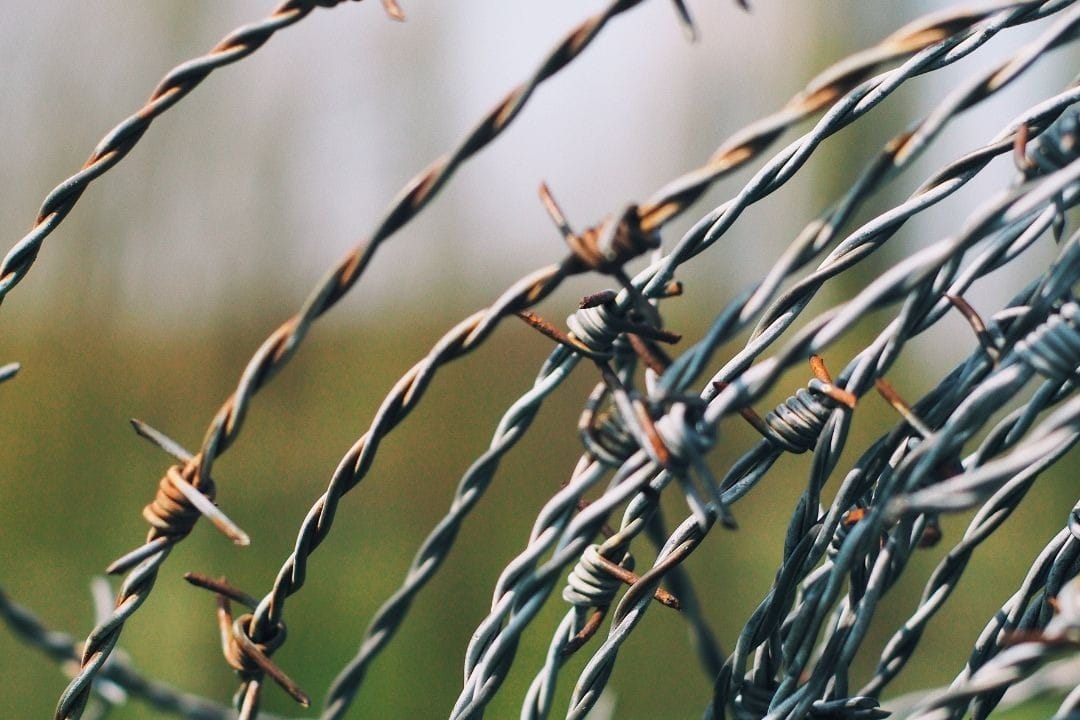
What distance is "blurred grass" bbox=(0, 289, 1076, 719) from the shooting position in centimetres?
266

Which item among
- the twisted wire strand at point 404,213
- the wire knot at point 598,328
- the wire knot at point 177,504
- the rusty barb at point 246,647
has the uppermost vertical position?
the twisted wire strand at point 404,213

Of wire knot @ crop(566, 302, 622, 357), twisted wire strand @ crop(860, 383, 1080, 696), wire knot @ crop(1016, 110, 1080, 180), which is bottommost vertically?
twisted wire strand @ crop(860, 383, 1080, 696)

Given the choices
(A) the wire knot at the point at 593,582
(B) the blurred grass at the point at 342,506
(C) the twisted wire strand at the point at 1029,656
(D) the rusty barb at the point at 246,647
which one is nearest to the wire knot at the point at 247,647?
(D) the rusty barb at the point at 246,647

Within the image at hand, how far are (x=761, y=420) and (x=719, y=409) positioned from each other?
68mm

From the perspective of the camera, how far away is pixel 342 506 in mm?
2938

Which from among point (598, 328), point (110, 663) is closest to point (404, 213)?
point (598, 328)

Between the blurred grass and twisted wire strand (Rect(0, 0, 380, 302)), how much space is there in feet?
7.44

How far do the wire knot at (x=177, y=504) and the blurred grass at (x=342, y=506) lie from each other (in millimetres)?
2298

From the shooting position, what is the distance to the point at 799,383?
2.46m

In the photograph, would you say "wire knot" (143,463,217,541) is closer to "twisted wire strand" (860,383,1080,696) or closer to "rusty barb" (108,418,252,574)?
"rusty barb" (108,418,252,574)

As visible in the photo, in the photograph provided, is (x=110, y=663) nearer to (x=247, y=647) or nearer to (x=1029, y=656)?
(x=247, y=647)

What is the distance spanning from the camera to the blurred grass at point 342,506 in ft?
8.71

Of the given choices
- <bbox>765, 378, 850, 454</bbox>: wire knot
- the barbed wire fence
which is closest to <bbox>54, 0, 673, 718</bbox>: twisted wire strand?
Answer: the barbed wire fence

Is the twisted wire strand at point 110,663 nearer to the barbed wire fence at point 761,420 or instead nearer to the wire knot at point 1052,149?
the barbed wire fence at point 761,420
